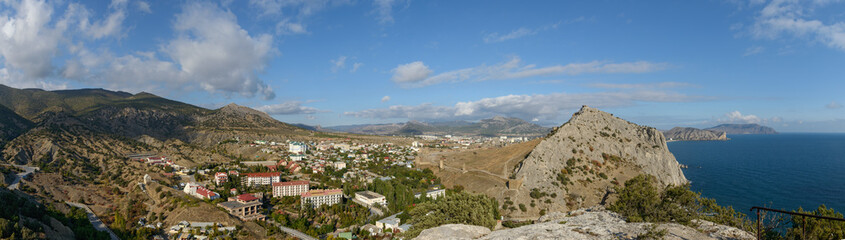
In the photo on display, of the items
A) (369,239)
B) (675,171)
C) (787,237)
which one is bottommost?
(369,239)

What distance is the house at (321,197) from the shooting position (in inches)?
1663

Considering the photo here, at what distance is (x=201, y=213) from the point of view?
33.8m

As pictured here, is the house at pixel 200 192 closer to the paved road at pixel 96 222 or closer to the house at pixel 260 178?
the house at pixel 260 178

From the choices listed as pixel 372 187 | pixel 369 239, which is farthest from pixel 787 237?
pixel 372 187

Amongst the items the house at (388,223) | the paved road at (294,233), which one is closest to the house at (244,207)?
the paved road at (294,233)

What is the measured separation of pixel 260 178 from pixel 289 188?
8.18 m

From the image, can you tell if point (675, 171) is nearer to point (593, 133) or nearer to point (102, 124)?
point (593, 133)

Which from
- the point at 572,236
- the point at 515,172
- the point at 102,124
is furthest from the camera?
the point at 102,124

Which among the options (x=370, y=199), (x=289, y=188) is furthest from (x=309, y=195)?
(x=370, y=199)

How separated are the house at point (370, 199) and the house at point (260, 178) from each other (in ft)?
49.5

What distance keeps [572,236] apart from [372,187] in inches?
1743

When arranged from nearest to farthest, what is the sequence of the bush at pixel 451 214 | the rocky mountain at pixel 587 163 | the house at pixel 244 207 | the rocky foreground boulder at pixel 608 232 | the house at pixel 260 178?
the rocky foreground boulder at pixel 608 232 < the bush at pixel 451 214 < the house at pixel 244 207 < the rocky mountain at pixel 587 163 < the house at pixel 260 178

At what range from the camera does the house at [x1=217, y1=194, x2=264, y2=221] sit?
36.5 m

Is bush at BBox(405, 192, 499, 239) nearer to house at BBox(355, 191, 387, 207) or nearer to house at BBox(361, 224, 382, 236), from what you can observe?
house at BBox(361, 224, 382, 236)
